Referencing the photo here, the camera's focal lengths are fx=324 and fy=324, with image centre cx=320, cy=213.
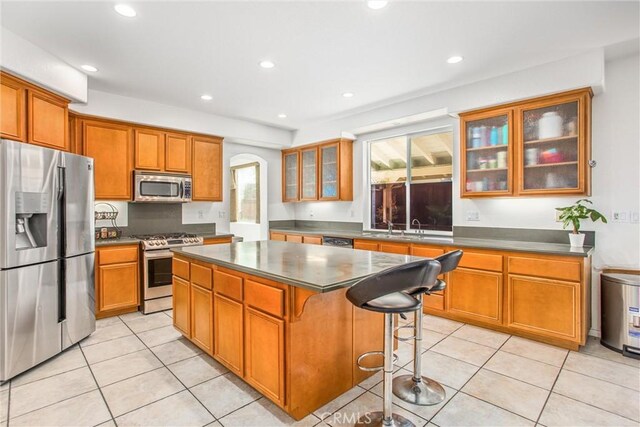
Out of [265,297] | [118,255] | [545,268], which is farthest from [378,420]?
[118,255]

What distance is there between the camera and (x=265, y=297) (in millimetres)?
2045

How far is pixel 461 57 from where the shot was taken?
10.3 feet

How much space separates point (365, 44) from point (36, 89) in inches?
118

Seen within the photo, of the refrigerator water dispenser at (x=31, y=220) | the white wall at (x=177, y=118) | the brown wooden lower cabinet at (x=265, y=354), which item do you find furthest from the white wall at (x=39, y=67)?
the brown wooden lower cabinet at (x=265, y=354)

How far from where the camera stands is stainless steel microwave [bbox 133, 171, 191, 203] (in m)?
4.26

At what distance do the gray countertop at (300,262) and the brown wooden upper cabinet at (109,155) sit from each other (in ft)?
5.79

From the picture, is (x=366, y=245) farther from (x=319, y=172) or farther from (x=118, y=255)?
(x=118, y=255)

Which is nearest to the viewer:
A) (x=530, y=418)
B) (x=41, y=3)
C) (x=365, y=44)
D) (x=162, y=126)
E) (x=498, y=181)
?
(x=530, y=418)

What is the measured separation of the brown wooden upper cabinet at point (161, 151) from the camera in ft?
14.2

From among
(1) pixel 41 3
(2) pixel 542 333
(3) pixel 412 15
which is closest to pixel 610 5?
(3) pixel 412 15

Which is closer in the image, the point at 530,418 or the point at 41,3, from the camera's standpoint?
the point at 530,418

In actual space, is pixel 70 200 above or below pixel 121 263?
above

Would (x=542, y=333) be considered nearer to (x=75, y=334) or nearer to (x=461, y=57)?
(x=461, y=57)

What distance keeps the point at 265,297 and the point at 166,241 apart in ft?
8.79
